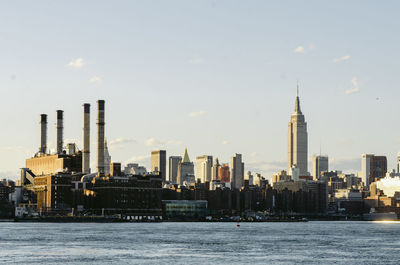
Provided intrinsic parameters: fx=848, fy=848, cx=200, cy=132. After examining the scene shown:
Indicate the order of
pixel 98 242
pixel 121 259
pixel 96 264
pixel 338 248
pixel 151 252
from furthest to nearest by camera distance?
pixel 98 242 < pixel 338 248 < pixel 151 252 < pixel 121 259 < pixel 96 264

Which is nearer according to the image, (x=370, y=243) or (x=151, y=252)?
(x=151, y=252)

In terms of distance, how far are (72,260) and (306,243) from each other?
58.1 metres

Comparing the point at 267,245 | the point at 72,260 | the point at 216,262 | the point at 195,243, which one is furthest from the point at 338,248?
the point at 72,260

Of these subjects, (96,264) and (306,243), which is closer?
(96,264)

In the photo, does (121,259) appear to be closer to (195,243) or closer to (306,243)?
(195,243)

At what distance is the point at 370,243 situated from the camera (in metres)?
166

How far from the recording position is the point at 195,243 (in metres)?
157

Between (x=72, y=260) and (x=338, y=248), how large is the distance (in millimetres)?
51507

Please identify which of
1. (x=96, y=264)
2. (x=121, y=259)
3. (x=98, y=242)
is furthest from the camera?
(x=98, y=242)

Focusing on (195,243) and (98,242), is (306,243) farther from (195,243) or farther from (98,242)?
(98,242)

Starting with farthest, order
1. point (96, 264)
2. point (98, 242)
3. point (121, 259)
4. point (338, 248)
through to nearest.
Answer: point (98, 242) → point (338, 248) → point (121, 259) → point (96, 264)

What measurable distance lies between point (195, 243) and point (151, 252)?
26.3 meters

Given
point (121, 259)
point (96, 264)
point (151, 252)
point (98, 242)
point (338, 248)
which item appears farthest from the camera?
point (98, 242)

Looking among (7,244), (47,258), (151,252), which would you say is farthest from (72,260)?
(7,244)
